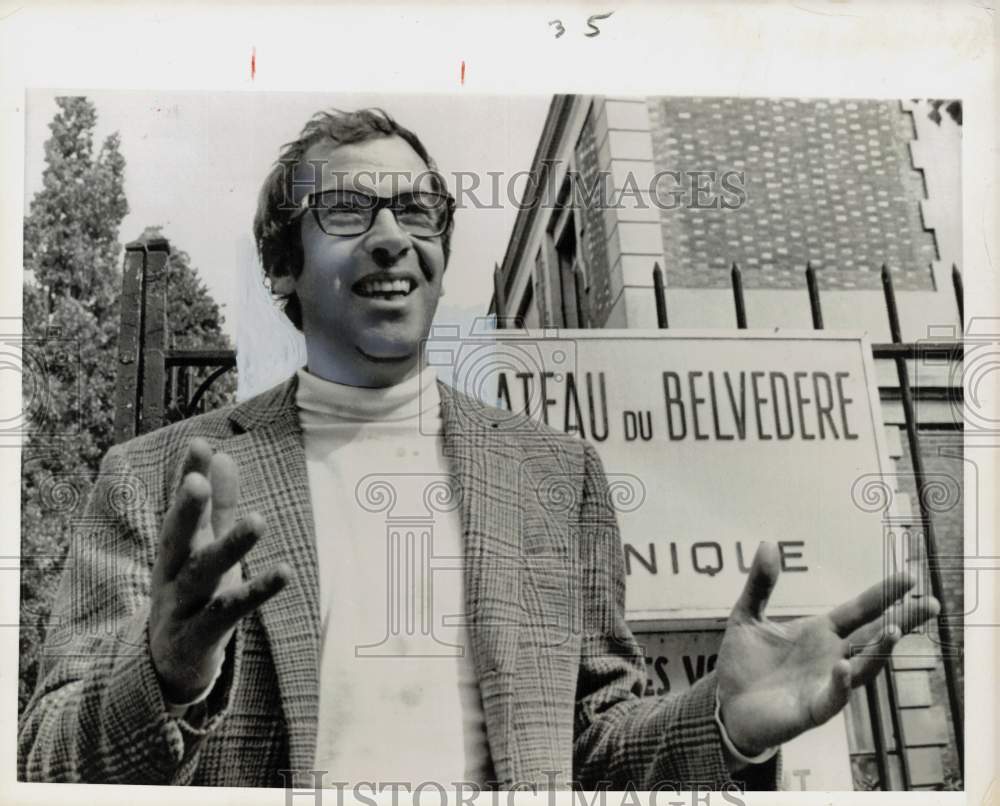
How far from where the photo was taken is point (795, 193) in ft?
13.7

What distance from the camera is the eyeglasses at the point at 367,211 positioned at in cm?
389

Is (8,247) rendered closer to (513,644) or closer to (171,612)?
(171,612)

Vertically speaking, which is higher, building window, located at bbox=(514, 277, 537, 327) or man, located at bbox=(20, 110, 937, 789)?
building window, located at bbox=(514, 277, 537, 327)

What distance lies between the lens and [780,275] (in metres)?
4.16

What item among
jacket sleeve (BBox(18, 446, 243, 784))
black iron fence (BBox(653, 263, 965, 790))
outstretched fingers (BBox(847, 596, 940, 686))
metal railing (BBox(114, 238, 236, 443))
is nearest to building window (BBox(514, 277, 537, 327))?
black iron fence (BBox(653, 263, 965, 790))

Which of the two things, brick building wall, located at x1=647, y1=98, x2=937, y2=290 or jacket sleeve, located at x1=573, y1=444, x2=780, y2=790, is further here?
brick building wall, located at x1=647, y1=98, x2=937, y2=290

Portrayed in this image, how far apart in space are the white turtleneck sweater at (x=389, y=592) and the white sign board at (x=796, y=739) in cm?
63

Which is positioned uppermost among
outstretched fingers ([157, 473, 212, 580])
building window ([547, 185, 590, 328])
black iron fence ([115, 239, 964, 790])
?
building window ([547, 185, 590, 328])

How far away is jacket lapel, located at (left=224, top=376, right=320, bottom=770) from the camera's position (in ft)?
11.7

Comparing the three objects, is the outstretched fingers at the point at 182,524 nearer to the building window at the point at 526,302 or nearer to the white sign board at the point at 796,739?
the building window at the point at 526,302

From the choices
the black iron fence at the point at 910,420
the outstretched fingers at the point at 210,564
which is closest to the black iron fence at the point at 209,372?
the black iron fence at the point at 910,420

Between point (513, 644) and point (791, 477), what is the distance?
113 cm

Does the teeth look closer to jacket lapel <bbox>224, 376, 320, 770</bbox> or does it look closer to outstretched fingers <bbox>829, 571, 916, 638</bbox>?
jacket lapel <bbox>224, 376, 320, 770</bbox>

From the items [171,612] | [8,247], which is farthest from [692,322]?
[8,247]
